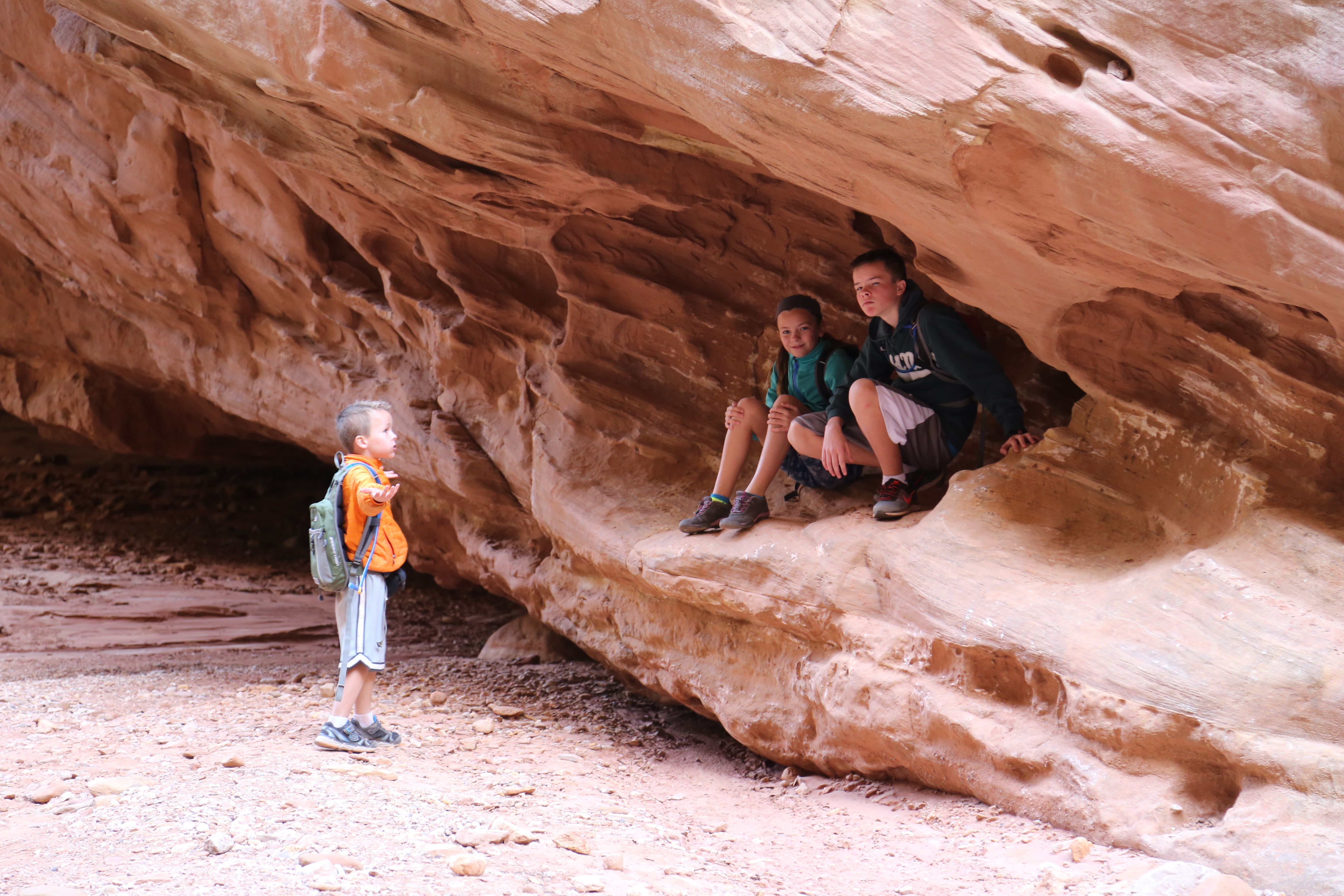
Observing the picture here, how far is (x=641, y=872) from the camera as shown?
2.91 meters

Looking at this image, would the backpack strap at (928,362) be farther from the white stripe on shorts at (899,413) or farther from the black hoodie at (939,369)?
the white stripe on shorts at (899,413)

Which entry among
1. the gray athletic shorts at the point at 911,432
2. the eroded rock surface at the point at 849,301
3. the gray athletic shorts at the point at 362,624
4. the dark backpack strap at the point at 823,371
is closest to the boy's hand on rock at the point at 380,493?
the gray athletic shorts at the point at 362,624

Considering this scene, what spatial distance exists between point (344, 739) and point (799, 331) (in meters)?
2.52

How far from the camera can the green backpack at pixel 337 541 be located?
4.02 metres

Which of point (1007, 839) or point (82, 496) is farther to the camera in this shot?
point (82, 496)

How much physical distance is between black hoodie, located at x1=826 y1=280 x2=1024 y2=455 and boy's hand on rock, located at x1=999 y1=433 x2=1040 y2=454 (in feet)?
0.08

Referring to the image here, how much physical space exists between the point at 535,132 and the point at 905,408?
1.89 meters

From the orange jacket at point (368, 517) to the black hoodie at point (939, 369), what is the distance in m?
1.86

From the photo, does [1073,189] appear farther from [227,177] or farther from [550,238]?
[227,177]

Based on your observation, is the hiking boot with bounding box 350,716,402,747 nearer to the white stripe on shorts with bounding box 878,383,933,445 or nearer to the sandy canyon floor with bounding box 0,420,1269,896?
the sandy canyon floor with bounding box 0,420,1269,896

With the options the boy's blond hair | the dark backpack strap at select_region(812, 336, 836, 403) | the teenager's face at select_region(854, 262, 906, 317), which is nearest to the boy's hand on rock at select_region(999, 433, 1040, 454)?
the teenager's face at select_region(854, 262, 906, 317)

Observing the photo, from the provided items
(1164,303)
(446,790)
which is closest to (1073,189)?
(1164,303)

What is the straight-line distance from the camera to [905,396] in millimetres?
4215

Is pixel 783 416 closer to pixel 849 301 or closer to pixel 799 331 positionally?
pixel 799 331
